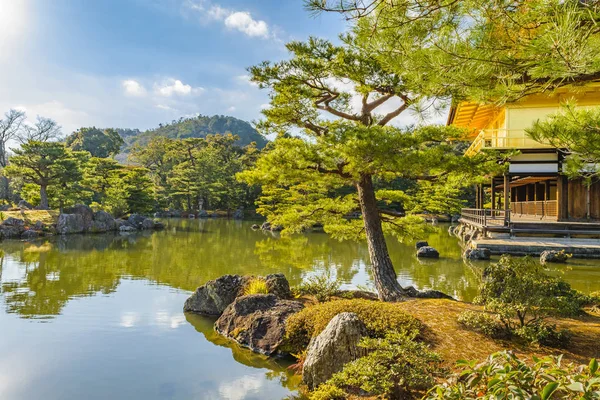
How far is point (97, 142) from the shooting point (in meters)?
56.0

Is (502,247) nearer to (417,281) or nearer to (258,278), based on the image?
(417,281)

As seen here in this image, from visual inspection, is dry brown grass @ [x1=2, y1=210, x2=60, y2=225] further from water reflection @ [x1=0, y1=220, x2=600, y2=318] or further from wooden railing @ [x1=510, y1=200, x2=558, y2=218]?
wooden railing @ [x1=510, y1=200, x2=558, y2=218]

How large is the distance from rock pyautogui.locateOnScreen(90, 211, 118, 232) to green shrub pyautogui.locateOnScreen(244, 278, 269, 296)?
19.5m

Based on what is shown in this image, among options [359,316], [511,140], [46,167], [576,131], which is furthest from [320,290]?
[46,167]

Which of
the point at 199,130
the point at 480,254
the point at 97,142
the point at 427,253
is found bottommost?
the point at 427,253

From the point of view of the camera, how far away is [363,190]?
646 centimetres

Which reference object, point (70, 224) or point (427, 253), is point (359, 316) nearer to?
point (427, 253)

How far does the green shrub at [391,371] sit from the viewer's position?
3307mm

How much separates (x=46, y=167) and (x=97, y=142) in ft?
121

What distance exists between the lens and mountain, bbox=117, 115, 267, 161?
117000mm

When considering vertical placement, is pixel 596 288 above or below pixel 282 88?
below

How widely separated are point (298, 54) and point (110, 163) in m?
28.0

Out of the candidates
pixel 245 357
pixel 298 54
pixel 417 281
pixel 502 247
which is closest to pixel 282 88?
pixel 298 54

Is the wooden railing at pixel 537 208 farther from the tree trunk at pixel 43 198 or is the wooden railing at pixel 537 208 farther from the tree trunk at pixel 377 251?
the tree trunk at pixel 43 198
